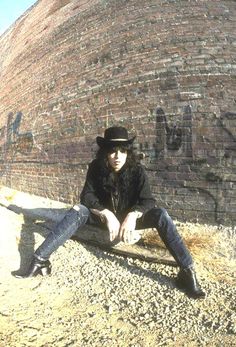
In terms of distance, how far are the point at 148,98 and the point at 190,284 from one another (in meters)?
2.95

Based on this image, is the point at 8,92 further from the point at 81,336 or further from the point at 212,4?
the point at 81,336

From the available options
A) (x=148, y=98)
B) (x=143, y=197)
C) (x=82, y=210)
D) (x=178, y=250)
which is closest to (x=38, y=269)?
(x=82, y=210)

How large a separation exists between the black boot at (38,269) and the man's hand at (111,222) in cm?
65

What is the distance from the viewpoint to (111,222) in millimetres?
2914

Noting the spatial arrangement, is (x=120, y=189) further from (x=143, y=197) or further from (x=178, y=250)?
(x=178, y=250)

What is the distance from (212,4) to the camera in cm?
504

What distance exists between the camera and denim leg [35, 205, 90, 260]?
9.91ft

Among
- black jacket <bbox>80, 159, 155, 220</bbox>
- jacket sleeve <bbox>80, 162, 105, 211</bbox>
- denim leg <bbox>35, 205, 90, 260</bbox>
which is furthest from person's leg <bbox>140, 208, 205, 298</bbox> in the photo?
denim leg <bbox>35, 205, 90, 260</bbox>

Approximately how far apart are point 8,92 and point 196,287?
25.9ft

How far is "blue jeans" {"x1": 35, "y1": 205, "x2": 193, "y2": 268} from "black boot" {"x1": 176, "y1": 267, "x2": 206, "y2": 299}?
0.06m

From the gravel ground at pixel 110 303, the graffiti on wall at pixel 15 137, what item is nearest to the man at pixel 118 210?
the gravel ground at pixel 110 303

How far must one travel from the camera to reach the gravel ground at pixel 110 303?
2.32 metres

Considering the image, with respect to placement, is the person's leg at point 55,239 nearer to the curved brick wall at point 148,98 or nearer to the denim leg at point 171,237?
the denim leg at point 171,237

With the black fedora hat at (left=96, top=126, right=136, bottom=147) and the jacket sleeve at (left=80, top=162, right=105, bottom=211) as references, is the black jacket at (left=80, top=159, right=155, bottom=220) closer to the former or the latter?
the jacket sleeve at (left=80, top=162, right=105, bottom=211)
